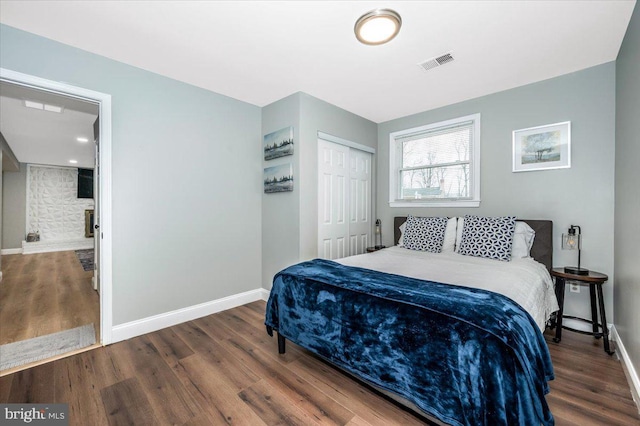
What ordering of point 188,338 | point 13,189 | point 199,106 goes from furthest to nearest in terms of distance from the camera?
point 13,189 → point 199,106 → point 188,338

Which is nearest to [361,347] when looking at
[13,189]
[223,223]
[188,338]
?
[188,338]

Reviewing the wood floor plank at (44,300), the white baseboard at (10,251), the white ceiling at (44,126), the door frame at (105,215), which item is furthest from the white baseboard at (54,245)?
the door frame at (105,215)

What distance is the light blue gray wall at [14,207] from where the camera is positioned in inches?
272

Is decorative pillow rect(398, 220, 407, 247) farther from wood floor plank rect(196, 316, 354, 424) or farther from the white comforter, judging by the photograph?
wood floor plank rect(196, 316, 354, 424)

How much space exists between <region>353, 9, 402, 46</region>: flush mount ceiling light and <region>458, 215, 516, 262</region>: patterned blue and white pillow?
206 cm

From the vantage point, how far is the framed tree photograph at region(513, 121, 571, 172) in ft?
9.07

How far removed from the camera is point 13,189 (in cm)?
698

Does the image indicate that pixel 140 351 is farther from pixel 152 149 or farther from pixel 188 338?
pixel 152 149

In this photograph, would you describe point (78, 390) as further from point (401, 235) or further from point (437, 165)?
point (437, 165)

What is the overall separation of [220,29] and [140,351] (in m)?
2.72

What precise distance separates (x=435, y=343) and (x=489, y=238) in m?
1.85

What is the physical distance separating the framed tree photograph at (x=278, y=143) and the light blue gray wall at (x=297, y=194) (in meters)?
0.07

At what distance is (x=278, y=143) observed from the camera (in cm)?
339

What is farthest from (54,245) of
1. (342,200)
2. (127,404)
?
(342,200)
